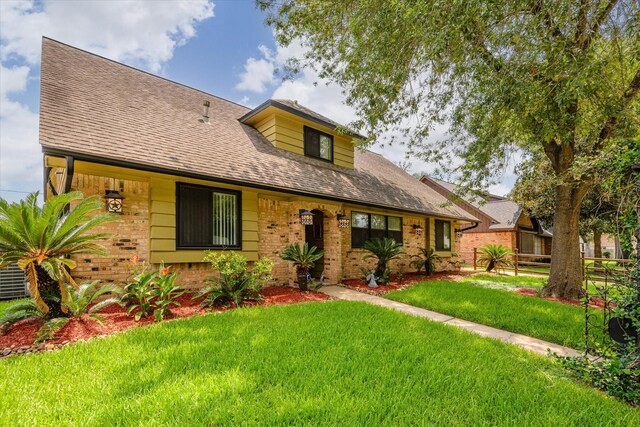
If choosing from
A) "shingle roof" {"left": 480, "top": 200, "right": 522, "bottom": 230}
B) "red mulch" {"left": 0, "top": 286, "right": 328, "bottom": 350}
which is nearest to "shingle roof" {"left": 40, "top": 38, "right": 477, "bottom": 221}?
"red mulch" {"left": 0, "top": 286, "right": 328, "bottom": 350}

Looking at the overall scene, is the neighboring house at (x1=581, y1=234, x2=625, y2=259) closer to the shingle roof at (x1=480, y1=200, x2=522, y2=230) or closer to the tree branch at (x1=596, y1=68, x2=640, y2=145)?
the shingle roof at (x1=480, y1=200, x2=522, y2=230)

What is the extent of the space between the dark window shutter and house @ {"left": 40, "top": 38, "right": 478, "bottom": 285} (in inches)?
0.9

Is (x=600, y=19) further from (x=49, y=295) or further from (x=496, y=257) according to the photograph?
(x=496, y=257)

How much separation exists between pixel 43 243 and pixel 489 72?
8.17 metres

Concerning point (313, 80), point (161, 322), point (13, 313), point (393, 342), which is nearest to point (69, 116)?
point (13, 313)

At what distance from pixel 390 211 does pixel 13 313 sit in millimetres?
10437

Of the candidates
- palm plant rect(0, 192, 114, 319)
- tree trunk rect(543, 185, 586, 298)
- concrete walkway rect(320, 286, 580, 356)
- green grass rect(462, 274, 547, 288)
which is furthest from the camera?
green grass rect(462, 274, 547, 288)

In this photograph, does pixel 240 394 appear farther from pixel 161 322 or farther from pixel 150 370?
pixel 161 322

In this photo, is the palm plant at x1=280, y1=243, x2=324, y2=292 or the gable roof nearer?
the palm plant at x1=280, y1=243, x2=324, y2=292

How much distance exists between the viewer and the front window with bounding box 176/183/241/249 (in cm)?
680

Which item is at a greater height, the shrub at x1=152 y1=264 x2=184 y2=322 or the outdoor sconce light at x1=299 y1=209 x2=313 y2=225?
the outdoor sconce light at x1=299 y1=209 x2=313 y2=225

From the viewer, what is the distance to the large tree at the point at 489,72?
4.90 meters

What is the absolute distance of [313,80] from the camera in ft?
27.0

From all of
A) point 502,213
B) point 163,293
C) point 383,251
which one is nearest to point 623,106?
point 383,251
